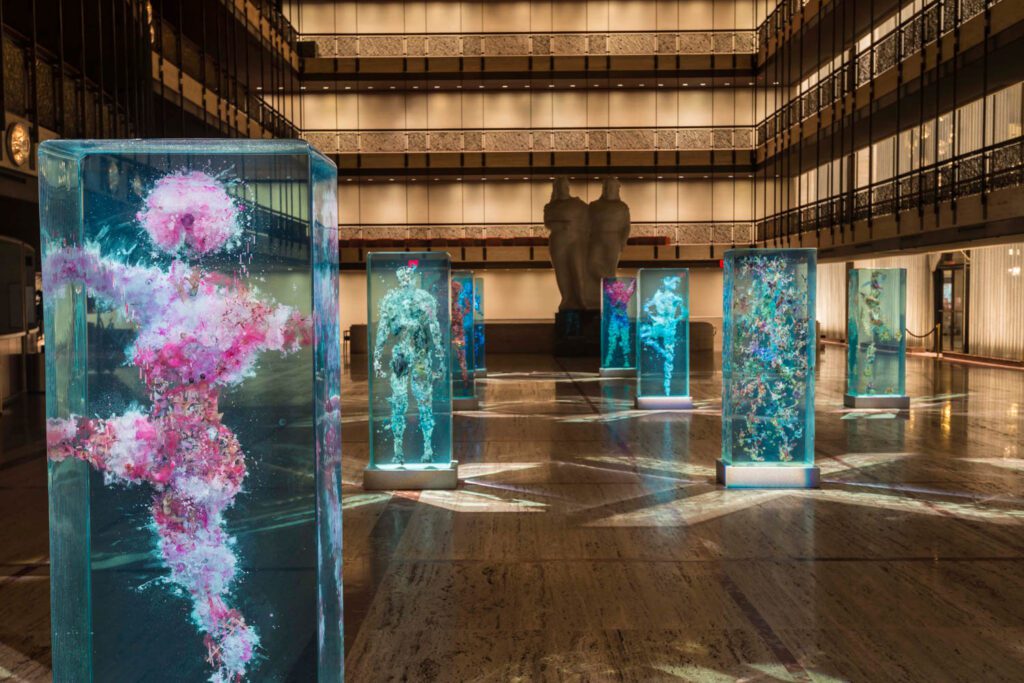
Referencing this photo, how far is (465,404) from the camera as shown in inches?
565

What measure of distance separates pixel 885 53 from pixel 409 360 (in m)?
20.7

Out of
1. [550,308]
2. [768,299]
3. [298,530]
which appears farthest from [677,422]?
[550,308]

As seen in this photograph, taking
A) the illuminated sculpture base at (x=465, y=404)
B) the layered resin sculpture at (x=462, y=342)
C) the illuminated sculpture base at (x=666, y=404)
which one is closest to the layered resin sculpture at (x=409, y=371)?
the layered resin sculpture at (x=462, y=342)

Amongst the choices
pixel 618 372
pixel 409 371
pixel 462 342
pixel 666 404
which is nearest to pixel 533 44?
pixel 618 372

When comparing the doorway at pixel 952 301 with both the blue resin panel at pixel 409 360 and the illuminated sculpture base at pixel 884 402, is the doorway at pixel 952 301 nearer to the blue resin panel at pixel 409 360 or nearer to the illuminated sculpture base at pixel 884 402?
the illuminated sculpture base at pixel 884 402

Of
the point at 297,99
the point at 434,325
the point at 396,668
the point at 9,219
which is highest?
the point at 297,99

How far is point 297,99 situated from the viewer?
3806 cm

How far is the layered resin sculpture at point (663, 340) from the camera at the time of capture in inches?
551

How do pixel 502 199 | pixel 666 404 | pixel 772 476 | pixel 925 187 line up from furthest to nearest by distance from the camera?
pixel 502 199
pixel 925 187
pixel 666 404
pixel 772 476

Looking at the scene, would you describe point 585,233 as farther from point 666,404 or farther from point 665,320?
point 666,404

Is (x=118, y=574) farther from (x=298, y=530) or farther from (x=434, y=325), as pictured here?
(x=434, y=325)

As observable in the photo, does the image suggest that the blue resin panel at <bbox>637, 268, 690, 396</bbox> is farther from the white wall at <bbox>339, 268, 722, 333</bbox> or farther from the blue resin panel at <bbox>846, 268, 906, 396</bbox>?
the white wall at <bbox>339, 268, 722, 333</bbox>

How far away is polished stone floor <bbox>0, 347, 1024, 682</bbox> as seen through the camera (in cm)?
432

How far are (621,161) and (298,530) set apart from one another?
116 ft
